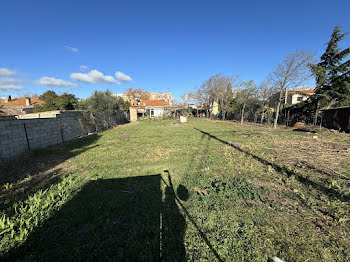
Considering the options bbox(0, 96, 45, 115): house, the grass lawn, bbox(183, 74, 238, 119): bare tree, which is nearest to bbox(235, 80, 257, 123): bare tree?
bbox(183, 74, 238, 119): bare tree

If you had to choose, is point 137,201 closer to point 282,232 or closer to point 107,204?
point 107,204

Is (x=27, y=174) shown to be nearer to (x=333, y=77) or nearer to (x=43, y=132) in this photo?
(x=43, y=132)

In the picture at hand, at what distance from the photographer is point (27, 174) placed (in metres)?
4.11

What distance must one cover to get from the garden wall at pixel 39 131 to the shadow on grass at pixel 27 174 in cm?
58

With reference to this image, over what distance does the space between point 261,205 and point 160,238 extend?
1.94 m

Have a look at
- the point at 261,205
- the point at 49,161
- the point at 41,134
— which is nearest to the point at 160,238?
the point at 261,205

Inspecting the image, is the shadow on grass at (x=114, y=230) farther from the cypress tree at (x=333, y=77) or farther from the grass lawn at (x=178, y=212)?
the cypress tree at (x=333, y=77)

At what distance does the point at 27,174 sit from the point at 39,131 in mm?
3726

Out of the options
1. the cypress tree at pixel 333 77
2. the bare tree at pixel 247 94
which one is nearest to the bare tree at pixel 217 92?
the bare tree at pixel 247 94

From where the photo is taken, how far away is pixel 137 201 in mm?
2826

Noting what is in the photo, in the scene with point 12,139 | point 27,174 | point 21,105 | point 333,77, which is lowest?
point 27,174

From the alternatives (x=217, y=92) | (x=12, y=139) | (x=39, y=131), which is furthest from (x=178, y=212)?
(x=217, y=92)

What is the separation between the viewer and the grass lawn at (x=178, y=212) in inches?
71.6


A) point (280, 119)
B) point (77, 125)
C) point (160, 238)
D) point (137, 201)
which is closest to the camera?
point (160, 238)
